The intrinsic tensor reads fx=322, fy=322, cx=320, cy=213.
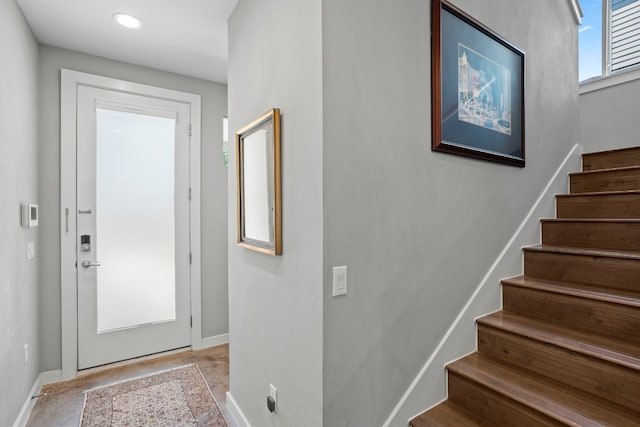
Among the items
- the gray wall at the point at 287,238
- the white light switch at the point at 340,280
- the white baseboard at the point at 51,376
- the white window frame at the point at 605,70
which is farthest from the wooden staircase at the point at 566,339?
the white baseboard at the point at 51,376

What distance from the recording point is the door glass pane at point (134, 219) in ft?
9.12

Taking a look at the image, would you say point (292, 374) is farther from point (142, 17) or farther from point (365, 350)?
Answer: point (142, 17)

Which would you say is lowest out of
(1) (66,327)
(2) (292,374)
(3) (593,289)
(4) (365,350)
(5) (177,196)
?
(1) (66,327)

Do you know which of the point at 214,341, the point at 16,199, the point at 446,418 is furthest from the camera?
the point at 214,341

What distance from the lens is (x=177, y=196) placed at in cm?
308

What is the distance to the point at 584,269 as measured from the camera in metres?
1.86

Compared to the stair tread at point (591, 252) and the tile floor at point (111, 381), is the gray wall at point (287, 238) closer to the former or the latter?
the tile floor at point (111, 381)

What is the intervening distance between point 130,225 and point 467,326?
9.17 ft

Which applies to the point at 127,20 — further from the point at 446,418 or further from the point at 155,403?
the point at 446,418

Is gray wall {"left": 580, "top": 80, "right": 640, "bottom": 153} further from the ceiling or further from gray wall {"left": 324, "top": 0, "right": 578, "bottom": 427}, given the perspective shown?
the ceiling

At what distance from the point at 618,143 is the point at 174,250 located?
4.55 metres

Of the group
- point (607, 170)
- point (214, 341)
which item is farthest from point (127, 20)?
point (607, 170)

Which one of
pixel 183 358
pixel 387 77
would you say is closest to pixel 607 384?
pixel 387 77

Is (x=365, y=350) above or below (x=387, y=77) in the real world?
below
